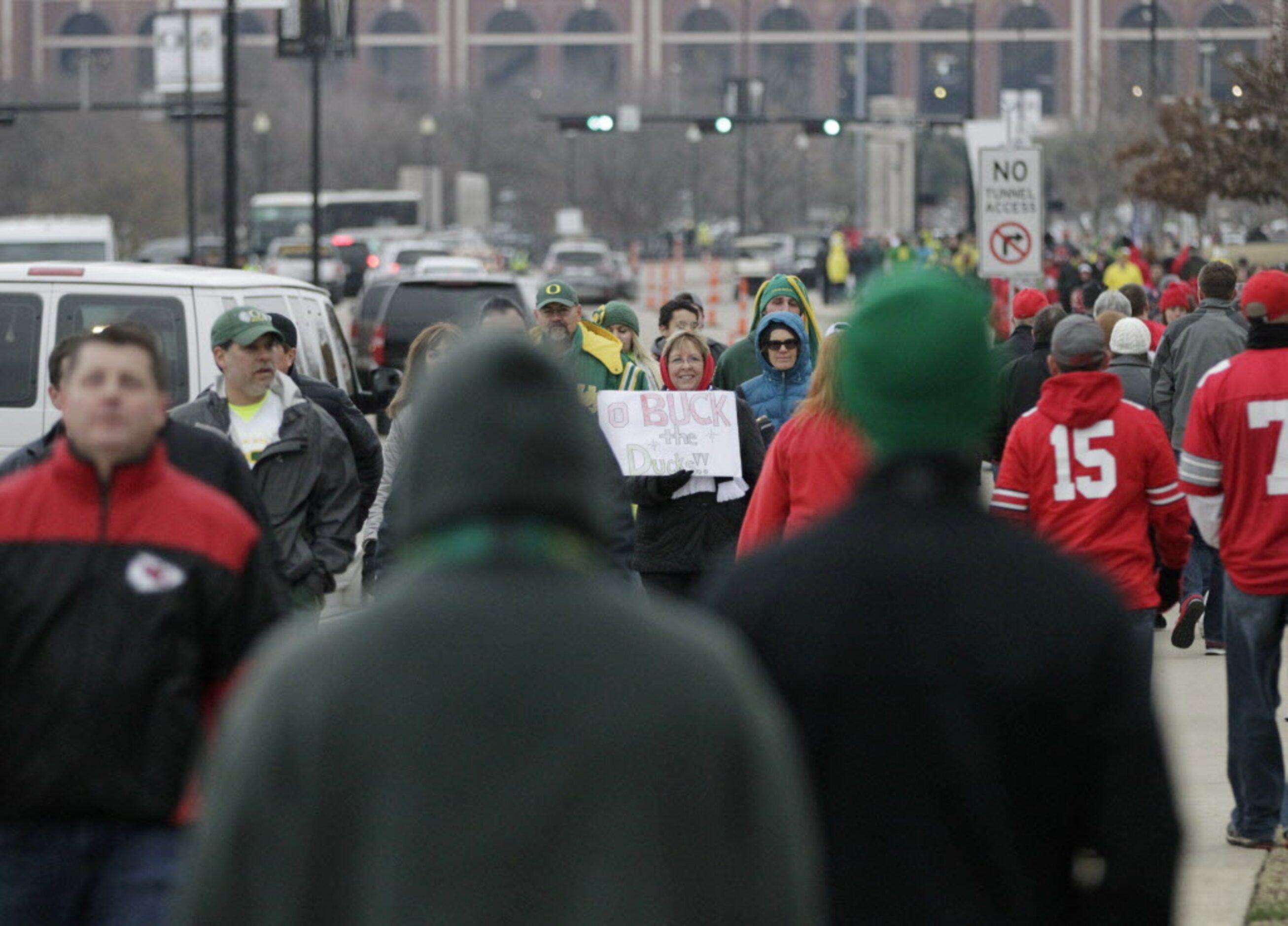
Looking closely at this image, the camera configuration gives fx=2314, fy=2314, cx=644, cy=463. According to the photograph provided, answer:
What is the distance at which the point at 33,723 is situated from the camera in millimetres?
4387

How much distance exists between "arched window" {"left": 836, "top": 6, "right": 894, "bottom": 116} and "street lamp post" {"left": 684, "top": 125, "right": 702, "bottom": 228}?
30.2 m

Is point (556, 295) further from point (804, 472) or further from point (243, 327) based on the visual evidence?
point (804, 472)

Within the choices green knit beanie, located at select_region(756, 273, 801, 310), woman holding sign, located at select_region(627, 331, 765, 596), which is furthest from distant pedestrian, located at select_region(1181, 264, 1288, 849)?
green knit beanie, located at select_region(756, 273, 801, 310)

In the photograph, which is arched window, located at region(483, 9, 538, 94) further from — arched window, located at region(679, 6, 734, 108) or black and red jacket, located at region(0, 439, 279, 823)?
black and red jacket, located at region(0, 439, 279, 823)

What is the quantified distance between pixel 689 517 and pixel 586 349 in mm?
1280

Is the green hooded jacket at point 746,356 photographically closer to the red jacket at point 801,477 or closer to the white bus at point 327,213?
the red jacket at point 801,477

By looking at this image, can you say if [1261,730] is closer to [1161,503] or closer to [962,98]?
[1161,503]

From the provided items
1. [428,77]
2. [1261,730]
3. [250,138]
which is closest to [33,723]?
[1261,730]

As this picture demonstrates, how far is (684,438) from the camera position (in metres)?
9.23

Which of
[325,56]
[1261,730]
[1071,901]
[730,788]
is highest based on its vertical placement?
[325,56]

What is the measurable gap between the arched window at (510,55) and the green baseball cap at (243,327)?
4777 inches

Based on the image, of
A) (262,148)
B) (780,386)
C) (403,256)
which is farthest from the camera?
(262,148)

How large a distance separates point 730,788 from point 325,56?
30575 mm

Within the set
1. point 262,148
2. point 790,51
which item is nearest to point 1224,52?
point 262,148
